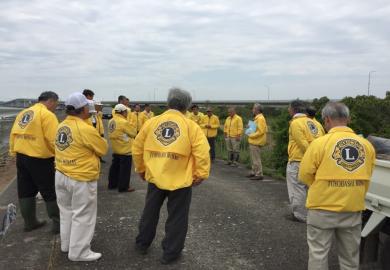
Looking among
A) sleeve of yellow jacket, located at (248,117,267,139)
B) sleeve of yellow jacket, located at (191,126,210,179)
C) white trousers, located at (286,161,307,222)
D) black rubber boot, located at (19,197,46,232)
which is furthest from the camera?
sleeve of yellow jacket, located at (248,117,267,139)

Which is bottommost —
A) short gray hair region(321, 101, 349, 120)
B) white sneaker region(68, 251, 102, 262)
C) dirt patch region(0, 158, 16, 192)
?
dirt patch region(0, 158, 16, 192)

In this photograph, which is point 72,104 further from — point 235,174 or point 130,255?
point 235,174

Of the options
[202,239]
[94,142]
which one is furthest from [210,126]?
[94,142]

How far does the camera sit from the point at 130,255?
495 centimetres

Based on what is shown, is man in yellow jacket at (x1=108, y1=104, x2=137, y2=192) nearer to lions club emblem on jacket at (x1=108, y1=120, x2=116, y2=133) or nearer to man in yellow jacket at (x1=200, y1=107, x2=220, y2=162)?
lions club emblem on jacket at (x1=108, y1=120, x2=116, y2=133)

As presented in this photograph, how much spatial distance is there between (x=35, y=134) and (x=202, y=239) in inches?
101

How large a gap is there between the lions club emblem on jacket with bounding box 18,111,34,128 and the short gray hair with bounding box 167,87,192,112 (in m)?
2.00

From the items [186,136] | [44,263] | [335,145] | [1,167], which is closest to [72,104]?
[186,136]

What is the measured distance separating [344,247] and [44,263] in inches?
126

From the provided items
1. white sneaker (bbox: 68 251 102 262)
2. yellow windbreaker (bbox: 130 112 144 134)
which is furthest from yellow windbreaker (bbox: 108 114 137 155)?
yellow windbreaker (bbox: 130 112 144 134)

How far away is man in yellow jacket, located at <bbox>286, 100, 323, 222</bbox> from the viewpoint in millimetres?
6238

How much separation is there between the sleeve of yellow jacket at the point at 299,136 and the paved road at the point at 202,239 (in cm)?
116

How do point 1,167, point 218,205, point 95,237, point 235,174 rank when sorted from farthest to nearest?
1. point 1,167
2. point 235,174
3. point 218,205
4. point 95,237

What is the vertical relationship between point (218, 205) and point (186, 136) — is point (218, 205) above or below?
below
